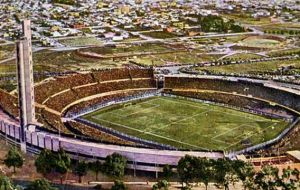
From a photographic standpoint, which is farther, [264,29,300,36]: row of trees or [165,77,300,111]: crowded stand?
[264,29,300,36]: row of trees

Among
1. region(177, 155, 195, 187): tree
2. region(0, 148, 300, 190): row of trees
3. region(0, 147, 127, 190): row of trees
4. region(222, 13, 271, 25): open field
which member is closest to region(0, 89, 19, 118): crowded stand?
region(0, 147, 127, 190): row of trees

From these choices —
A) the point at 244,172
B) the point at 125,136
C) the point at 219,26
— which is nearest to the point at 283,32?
the point at 219,26

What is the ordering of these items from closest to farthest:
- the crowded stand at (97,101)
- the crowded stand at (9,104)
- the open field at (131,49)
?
1. the crowded stand at (9,104)
2. the crowded stand at (97,101)
3. the open field at (131,49)

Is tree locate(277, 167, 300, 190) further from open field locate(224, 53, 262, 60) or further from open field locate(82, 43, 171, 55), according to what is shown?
open field locate(82, 43, 171, 55)

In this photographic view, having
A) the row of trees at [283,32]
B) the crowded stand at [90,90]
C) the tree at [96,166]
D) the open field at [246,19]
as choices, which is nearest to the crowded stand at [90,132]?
the crowded stand at [90,90]

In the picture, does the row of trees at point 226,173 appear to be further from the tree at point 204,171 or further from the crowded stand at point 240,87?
the crowded stand at point 240,87

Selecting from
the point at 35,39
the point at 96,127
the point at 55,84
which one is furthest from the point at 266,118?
the point at 35,39

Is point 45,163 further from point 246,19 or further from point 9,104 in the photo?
point 246,19
